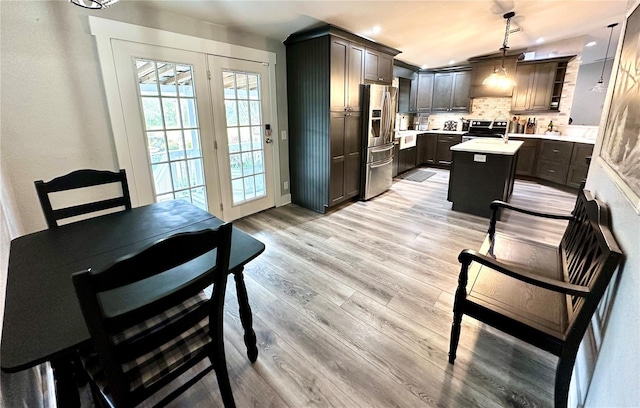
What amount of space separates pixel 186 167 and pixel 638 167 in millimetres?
3305

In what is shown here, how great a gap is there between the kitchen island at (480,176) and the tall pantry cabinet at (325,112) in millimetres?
1390

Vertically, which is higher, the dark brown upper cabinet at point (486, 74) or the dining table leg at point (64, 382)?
the dark brown upper cabinet at point (486, 74)

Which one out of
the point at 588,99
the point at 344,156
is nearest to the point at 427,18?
the point at 344,156

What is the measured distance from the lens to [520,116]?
5965 mm

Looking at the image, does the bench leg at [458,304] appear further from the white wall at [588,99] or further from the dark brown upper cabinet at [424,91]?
the white wall at [588,99]

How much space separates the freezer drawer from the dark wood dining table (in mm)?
2939

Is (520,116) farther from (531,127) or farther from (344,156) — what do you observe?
(344,156)

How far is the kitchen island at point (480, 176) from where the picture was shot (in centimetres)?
350

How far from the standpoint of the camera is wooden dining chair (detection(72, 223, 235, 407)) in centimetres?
79

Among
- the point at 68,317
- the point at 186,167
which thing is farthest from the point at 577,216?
the point at 186,167

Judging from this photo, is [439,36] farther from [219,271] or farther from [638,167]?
[219,271]

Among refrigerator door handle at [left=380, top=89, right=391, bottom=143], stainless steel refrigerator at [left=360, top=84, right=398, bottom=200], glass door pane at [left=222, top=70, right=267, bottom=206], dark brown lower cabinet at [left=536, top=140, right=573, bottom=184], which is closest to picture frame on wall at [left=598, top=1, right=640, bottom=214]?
stainless steel refrigerator at [left=360, top=84, right=398, bottom=200]

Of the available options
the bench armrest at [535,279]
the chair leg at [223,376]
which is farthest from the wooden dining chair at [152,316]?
the bench armrest at [535,279]

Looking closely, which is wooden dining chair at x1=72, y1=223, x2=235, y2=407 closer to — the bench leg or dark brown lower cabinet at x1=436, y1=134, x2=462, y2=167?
the bench leg
